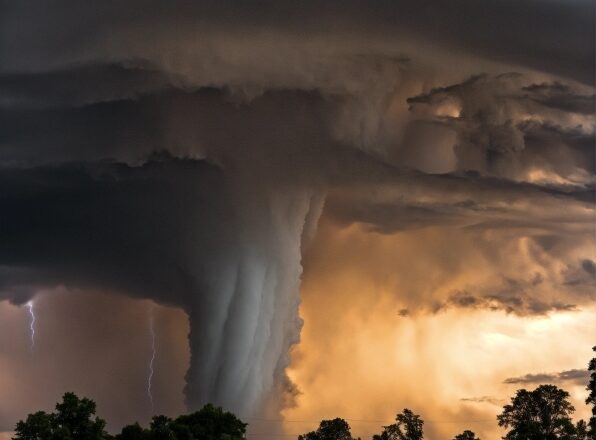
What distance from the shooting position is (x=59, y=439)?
7864 inches
